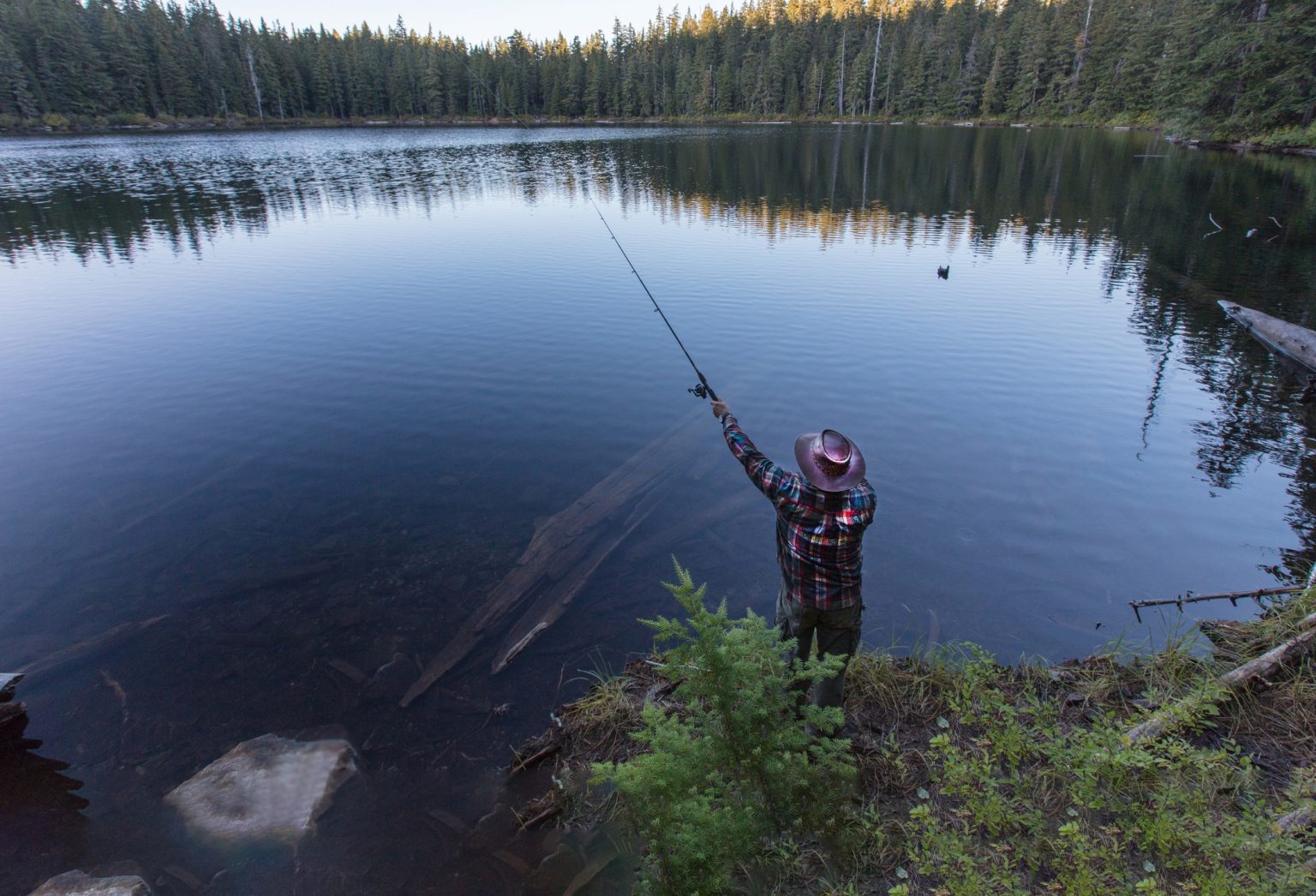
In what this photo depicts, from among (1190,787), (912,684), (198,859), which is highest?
(1190,787)

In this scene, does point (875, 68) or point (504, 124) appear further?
point (504, 124)

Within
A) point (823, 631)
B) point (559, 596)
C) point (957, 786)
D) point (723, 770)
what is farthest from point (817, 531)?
point (559, 596)

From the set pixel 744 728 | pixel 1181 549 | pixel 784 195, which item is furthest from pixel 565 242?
pixel 744 728

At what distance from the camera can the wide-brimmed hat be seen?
14.8ft

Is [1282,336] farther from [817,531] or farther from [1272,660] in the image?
[817,531]

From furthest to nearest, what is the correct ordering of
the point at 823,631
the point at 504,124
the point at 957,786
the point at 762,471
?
the point at 504,124
the point at 823,631
the point at 762,471
the point at 957,786

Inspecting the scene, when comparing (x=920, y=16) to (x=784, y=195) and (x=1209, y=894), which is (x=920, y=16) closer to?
(x=784, y=195)

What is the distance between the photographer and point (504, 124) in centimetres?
13912

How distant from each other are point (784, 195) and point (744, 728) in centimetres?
4102

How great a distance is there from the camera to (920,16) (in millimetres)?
131750

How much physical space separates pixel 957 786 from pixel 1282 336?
1853cm

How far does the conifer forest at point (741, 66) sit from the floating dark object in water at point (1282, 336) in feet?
149

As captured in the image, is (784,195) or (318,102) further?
(318,102)

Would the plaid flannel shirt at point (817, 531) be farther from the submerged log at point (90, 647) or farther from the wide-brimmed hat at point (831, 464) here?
the submerged log at point (90, 647)
